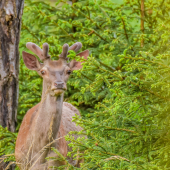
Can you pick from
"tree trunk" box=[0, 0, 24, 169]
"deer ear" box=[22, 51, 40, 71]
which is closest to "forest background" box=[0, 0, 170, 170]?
"tree trunk" box=[0, 0, 24, 169]

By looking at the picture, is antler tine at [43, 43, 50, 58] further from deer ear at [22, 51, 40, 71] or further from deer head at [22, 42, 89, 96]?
deer ear at [22, 51, 40, 71]

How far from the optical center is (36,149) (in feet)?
15.7

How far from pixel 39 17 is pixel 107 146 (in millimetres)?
4742

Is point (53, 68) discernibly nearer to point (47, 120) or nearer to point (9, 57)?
point (47, 120)

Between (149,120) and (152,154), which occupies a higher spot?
(149,120)

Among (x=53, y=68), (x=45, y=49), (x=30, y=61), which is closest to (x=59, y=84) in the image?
(x=53, y=68)

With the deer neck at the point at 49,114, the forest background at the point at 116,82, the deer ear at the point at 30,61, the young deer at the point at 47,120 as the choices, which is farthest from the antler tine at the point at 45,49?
the forest background at the point at 116,82

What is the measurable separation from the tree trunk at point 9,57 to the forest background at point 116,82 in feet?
1.38

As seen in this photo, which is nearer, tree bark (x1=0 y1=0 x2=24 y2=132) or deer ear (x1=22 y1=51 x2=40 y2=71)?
deer ear (x1=22 y1=51 x2=40 y2=71)

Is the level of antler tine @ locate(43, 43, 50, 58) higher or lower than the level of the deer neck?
higher

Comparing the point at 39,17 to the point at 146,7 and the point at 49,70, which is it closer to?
the point at 146,7

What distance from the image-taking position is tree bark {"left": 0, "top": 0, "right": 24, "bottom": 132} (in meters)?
5.56

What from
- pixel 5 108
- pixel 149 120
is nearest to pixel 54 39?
pixel 5 108

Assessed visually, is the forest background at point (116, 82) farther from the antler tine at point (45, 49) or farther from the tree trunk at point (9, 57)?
the antler tine at point (45, 49)
